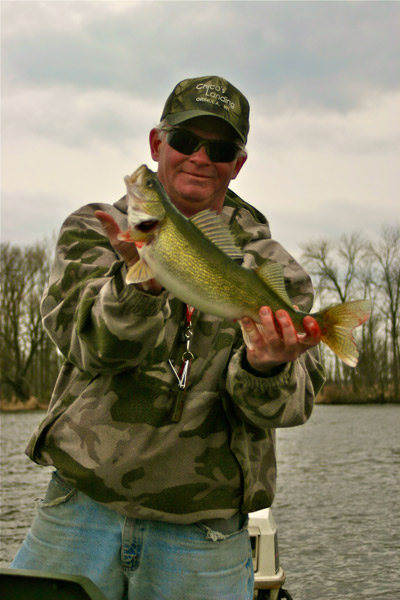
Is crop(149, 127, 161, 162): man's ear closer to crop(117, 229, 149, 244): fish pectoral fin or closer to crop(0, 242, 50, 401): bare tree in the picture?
crop(117, 229, 149, 244): fish pectoral fin

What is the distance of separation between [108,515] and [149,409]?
0.52 metres

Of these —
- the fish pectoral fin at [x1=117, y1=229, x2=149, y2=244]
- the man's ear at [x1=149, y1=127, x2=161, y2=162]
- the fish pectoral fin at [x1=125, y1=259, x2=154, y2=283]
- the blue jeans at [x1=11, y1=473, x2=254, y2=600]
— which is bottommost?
the blue jeans at [x1=11, y1=473, x2=254, y2=600]

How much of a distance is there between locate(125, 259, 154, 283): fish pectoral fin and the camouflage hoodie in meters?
0.36

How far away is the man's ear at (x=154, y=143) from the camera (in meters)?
3.34

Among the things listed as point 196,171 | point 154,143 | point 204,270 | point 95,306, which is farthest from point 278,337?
point 154,143

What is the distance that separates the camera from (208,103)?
315 cm

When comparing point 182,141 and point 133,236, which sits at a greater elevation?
point 182,141

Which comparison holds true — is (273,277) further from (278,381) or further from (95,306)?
(95,306)

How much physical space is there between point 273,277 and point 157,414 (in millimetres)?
798

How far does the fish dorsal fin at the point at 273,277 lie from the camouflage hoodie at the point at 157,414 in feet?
1.16

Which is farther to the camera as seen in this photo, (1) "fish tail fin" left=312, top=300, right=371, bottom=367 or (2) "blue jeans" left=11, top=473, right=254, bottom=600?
(2) "blue jeans" left=11, top=473, right=254, bottom=600

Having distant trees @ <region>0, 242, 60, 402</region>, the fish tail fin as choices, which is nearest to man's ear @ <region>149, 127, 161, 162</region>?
the fish tail fin

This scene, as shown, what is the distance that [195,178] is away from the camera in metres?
3.14

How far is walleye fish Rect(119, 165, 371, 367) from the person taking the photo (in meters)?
2.35
